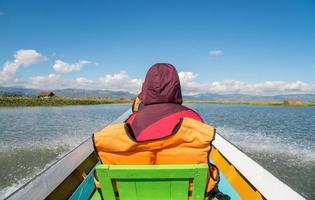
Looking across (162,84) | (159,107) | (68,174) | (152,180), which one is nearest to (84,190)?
(68,174)

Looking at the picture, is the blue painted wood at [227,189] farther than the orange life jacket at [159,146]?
Yes

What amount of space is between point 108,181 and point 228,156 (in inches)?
90.4

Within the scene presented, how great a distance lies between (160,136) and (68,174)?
1.40m

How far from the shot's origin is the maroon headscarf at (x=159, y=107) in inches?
84.9

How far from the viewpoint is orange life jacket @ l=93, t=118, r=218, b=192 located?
6.53ft

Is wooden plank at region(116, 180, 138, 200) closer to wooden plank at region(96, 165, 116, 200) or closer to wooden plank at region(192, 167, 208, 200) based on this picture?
wooden plank at region(96, 165, 116, 200)

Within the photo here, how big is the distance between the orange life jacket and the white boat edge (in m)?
0.60

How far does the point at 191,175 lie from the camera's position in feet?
6.60

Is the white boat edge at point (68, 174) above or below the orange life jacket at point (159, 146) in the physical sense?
below

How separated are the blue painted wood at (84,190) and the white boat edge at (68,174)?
0.22 m

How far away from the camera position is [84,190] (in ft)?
10.2

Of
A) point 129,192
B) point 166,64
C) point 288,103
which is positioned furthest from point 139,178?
point 288,103

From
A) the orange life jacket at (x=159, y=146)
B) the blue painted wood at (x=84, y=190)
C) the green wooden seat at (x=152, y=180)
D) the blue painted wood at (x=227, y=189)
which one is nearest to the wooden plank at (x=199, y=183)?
the green wooden seat at (x=152, y=180)

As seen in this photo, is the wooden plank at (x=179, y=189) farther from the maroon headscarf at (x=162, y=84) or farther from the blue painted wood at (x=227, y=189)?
the blue painted wood at (x=227, y=189)
